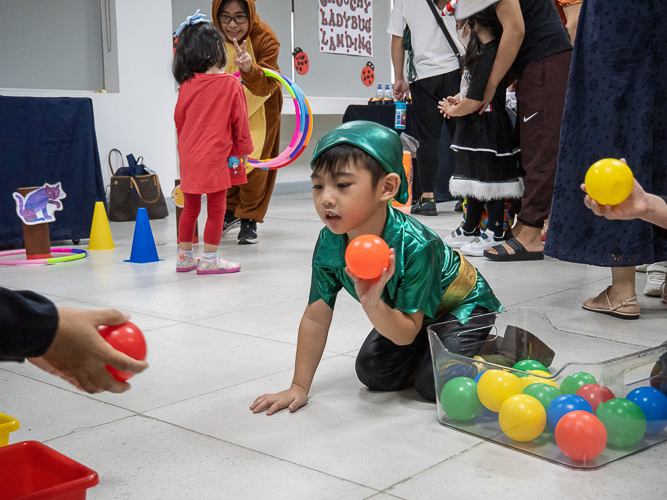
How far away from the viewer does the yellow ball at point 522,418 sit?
1.51 metres

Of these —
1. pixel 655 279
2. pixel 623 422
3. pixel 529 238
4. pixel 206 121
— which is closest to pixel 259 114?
pixel 206 121

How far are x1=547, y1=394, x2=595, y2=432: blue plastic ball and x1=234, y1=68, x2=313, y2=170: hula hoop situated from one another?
3040 mm

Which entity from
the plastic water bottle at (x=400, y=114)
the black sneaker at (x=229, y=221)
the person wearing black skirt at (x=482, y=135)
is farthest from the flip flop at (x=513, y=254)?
the plastic water bottle at (x=400, y=114)

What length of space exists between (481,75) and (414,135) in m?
3.20

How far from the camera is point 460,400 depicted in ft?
5.37

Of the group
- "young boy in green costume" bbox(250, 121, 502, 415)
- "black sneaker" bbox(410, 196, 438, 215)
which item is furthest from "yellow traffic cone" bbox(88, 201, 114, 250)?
"young boy in green costume" bbox(250, 121, 502, 415)

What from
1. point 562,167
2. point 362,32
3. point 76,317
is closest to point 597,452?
point 76,317

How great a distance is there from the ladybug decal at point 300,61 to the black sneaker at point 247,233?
4.55 meters

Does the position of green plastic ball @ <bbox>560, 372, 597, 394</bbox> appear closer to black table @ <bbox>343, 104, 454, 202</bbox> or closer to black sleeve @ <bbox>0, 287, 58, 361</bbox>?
black sleeve @ <bbox>0, 287, 58, 361</bbox>

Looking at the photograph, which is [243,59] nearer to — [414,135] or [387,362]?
[387,362]

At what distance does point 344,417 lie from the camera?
172 centimetres

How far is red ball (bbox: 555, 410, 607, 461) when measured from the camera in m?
1.42

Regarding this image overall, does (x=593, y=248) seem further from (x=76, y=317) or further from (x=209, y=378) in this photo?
(x=76, y=317)

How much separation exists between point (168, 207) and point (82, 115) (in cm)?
186
